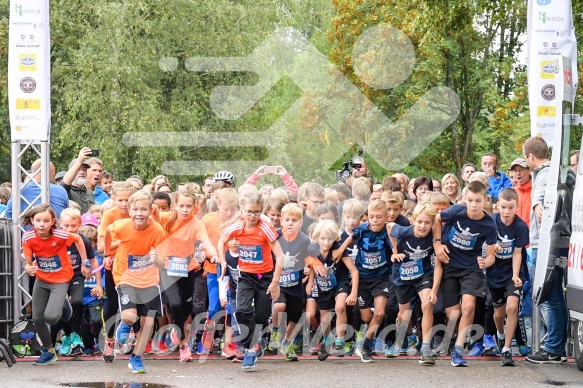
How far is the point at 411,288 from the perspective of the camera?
11.6 m

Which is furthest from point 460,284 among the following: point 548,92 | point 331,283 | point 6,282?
point 6,282

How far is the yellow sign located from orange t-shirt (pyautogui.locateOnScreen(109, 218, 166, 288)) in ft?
6.14

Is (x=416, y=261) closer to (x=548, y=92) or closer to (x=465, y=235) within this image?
(x=465, y=235)

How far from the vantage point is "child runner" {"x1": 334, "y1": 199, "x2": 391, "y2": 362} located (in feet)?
38.0

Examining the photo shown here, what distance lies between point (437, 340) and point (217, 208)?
9.25 feet

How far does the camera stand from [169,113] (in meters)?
36.8

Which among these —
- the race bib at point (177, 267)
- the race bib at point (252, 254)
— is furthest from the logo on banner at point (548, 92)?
the race bib at point (177, 267)

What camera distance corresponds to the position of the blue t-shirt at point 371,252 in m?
11.7

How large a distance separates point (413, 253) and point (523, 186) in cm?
207

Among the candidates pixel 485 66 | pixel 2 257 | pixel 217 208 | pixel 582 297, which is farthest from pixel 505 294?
pixel 485 66

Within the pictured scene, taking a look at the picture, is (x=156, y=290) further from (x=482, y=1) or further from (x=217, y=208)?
(x=482, y=1)

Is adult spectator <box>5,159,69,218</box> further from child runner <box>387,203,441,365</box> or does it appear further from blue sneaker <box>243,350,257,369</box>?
child runner <box>387,203,441,365</box>

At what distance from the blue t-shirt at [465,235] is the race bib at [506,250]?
0.20 meters

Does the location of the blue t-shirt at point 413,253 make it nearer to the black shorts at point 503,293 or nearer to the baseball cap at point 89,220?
the black shorts at point 503,293
